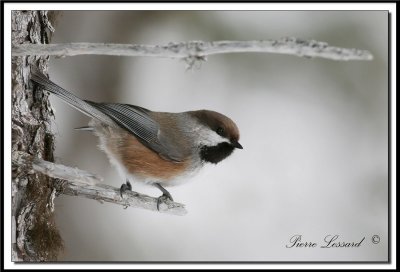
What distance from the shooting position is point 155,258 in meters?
2.87

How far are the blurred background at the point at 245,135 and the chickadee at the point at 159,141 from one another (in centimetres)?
33

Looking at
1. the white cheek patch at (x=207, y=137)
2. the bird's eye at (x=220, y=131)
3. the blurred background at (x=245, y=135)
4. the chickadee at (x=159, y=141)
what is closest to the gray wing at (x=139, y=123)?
the chickadee at (x=159, y=141)

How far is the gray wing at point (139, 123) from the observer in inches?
94.4

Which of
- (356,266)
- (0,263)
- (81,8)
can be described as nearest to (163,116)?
(81,8)

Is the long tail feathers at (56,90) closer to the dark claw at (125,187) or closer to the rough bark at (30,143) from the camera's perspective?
the rough bark at (30,143)

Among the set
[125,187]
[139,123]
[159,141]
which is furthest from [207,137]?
[125,187]

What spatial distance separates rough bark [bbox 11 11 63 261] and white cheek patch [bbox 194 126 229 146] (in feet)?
2.36

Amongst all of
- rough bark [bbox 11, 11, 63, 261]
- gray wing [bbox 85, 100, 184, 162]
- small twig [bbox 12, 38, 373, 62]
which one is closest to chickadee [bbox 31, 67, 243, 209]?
gray wing [bbox 85, 100, 184, 162]

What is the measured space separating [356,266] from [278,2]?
134 cm

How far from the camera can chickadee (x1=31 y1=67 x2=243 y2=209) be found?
2.42 meters

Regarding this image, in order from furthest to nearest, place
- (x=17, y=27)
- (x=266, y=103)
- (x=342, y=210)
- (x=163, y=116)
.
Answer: (x=266, y=103), (x=342, y=210), (x=163, y=116), (x=17, y=27)

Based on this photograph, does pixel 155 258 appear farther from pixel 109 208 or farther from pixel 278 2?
pixel 278 2

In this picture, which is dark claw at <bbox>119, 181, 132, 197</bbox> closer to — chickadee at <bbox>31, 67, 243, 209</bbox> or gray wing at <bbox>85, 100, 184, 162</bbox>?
A: chickadee at <bbox>31, 67, 243, 209</bbox>

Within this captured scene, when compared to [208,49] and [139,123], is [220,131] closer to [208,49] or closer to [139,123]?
[139,123]
